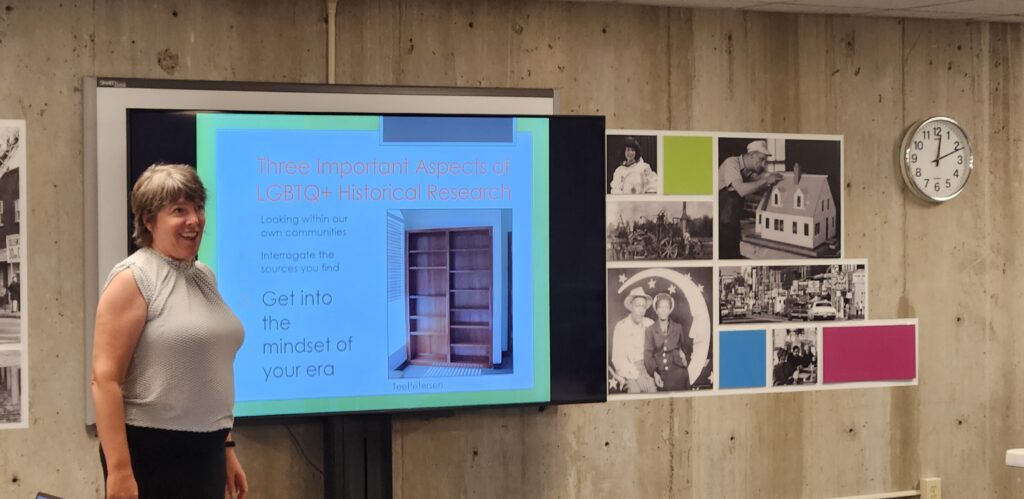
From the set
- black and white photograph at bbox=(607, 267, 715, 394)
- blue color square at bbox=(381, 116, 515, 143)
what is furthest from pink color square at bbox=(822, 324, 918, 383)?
blue color square at bbox=(381, 116, 515, 143)

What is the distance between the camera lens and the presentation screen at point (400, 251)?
328 centimetres

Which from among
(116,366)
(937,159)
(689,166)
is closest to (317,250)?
(116,366)

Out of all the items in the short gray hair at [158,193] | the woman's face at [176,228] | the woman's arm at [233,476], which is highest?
the short gray hair at [158,193]

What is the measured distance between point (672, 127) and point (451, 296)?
1.09m

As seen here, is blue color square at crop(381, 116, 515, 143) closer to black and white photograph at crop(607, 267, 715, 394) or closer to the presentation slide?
the presentation slide

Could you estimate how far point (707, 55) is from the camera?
3965 mm

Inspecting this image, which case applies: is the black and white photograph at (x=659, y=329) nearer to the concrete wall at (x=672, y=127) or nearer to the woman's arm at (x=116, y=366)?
the concrete wall at (x=672, y=127)

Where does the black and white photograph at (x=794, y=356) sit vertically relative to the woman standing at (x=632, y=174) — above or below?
below

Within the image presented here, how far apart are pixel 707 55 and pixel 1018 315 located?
173cm

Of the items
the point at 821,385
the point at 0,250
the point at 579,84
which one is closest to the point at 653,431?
the point at 821,385

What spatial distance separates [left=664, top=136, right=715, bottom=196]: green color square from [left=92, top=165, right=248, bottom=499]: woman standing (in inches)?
74.8

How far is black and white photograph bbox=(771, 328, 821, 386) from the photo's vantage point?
161 inches

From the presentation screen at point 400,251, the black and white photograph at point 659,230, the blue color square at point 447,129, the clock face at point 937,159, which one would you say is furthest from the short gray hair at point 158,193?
the clock face at point 937,159

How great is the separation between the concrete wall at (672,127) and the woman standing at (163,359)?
1.02m
